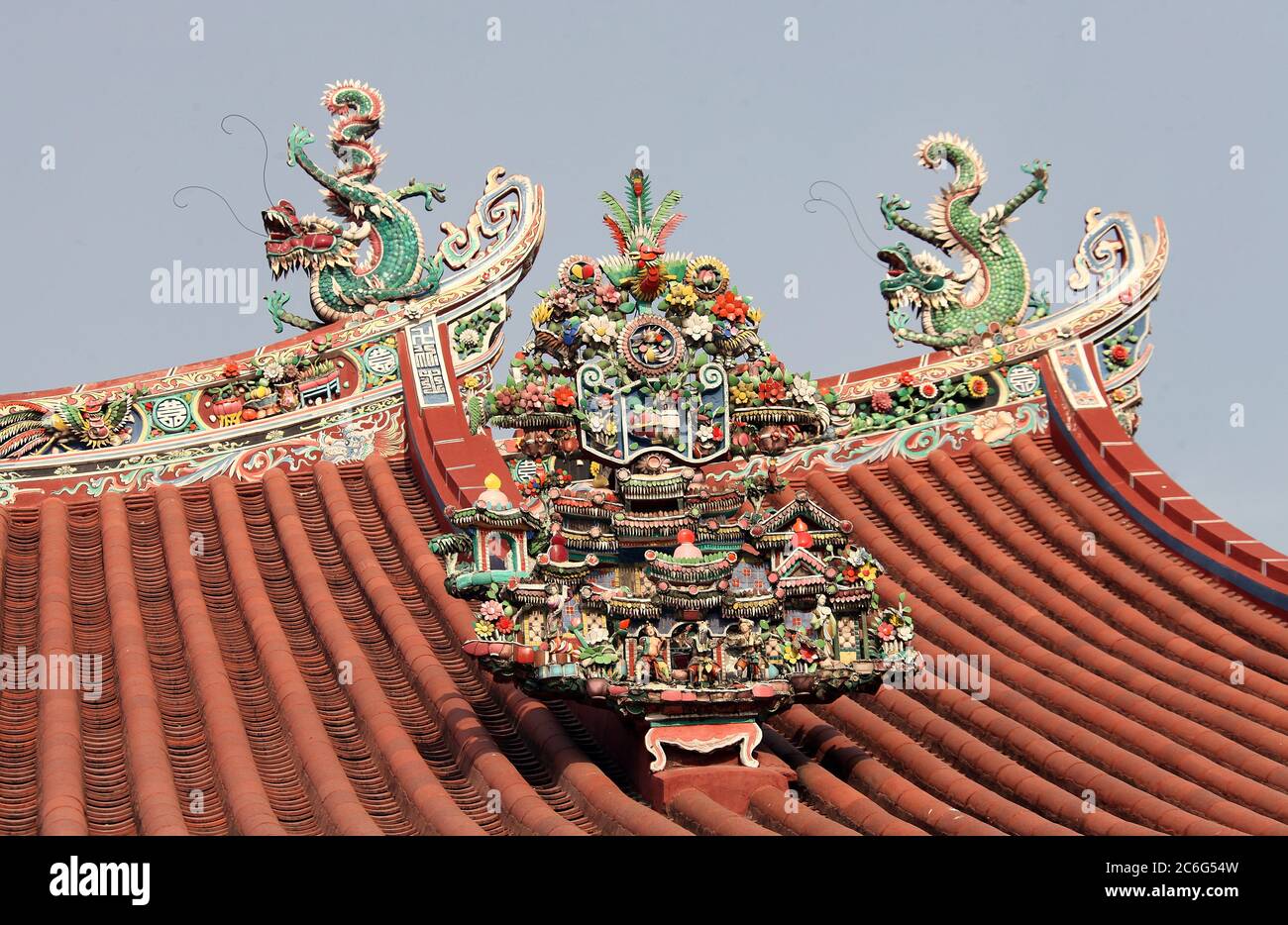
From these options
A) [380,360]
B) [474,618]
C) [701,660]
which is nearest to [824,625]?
[701,660]

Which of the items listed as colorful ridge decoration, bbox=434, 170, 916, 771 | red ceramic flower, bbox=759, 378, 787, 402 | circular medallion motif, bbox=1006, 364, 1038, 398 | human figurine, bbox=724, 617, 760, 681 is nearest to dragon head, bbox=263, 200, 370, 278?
colorful ridge decoration, bbox=434, 170, 916, 771

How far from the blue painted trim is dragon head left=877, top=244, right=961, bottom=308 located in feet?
3.67

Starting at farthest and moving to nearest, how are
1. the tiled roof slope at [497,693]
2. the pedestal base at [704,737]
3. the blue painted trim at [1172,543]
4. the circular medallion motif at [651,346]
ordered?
the blue painted trim at [1172,543] < the circular medallion motif at [651,346] < the pedestal base at [704,737] < the tiled roof slope at [497,693]

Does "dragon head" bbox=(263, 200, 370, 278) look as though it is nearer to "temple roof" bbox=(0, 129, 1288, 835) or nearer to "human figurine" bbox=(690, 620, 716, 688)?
"temple roof" bbox=(0, 129, 1288, 835)

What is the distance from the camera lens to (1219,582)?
13.0 metres

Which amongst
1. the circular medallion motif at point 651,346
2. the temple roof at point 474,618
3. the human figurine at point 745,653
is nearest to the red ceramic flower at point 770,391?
the circular medallion motif at point 651,346

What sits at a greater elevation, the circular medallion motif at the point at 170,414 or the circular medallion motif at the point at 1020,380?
the circular medallion motif at the point at 1020,380

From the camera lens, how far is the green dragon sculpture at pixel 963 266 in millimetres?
14844

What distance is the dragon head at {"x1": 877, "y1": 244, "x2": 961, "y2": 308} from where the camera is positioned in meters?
14.9

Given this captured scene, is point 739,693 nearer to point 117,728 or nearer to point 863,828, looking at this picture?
point 863,828

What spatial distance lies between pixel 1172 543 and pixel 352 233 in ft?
18.8

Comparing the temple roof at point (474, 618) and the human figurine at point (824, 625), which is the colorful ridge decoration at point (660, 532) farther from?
the temple roof at point (474, 618)

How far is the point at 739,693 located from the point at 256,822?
2354mm

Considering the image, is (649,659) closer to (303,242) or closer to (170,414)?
(170,414)
